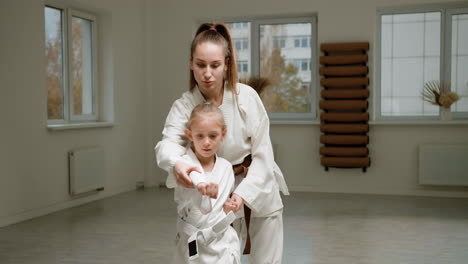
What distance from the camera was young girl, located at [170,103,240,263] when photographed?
5.74 ft

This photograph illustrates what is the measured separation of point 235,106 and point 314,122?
14.3 ft

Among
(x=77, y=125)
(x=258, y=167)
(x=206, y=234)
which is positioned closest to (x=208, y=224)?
(x=206, y=234)

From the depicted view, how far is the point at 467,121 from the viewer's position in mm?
5738

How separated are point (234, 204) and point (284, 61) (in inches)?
196

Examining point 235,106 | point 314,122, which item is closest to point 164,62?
point 314,122

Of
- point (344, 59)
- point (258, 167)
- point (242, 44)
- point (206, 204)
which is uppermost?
point (242, 44)

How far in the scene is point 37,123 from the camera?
4805 millimetres

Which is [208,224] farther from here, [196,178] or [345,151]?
[345,151]

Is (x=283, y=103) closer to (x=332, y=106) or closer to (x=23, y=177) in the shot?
(x=332, y=106)

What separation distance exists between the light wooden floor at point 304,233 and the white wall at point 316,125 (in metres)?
0.45

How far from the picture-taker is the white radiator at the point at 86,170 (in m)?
5.27

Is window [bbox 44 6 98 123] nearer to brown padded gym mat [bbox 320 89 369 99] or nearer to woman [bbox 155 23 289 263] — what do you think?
brown padded gym mat [bbox 320 89 369 99]

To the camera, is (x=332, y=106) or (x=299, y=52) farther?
(x=299, y=52)

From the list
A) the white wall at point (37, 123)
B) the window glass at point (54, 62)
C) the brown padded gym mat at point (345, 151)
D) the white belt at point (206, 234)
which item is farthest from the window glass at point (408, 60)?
the white belt at point (206, 234)
